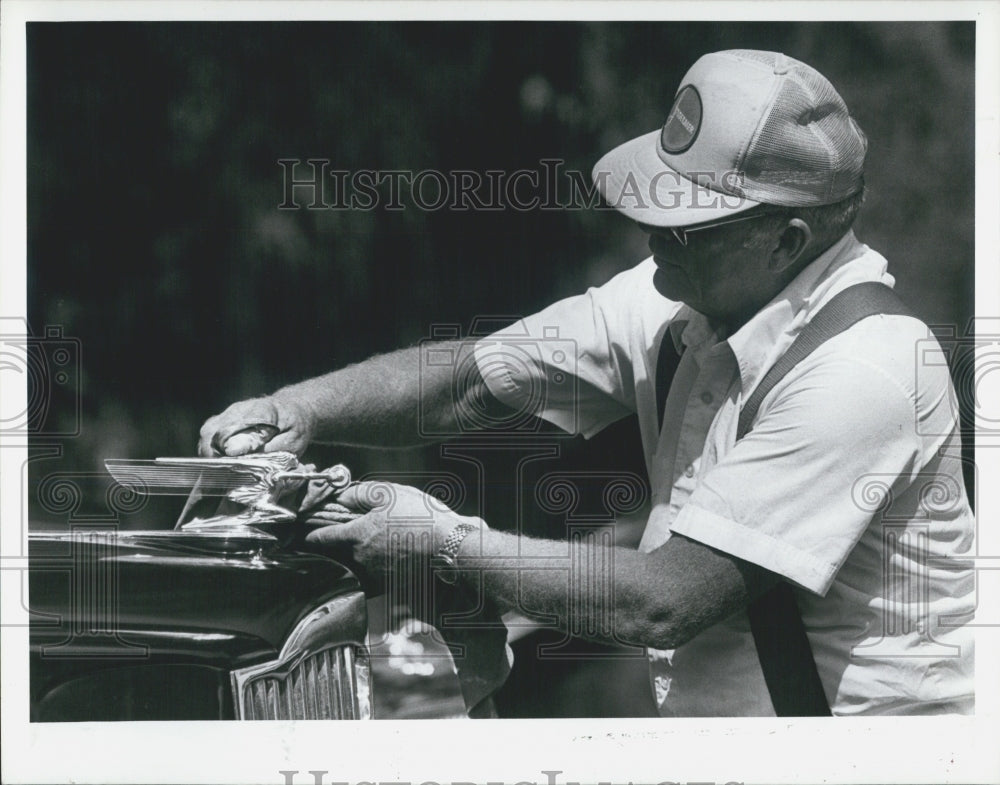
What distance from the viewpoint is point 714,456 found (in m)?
3.40

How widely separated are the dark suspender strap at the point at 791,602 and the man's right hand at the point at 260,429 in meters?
1.03

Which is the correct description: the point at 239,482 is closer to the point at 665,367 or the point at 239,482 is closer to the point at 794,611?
the point at 665,367

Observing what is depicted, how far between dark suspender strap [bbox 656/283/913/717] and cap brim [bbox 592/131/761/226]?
1.17 ft

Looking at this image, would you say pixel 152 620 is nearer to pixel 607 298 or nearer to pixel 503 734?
pixel 503 734

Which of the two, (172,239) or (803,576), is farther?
(172,239)

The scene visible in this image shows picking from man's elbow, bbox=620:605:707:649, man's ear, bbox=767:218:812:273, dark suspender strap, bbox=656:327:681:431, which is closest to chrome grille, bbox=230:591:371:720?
man's elbow, bbox=620:605:707:649

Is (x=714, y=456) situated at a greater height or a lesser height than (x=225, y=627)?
greater

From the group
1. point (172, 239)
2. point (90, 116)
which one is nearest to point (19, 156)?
point (90, 116)

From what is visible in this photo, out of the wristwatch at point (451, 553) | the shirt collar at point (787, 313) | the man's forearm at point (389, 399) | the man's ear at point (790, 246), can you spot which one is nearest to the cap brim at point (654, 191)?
the man's ear at point (790, 246)

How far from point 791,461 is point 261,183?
66.6 inches

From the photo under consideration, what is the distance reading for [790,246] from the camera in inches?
131

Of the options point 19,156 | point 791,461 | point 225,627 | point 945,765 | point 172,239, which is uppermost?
point 19,156

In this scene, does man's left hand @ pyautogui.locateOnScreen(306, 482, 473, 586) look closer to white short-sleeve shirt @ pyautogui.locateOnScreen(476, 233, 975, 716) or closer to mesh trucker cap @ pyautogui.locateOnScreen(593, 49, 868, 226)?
white short-sleeve shirt @ pyautogui.locateOnScreen(476, 233, 975, 716)

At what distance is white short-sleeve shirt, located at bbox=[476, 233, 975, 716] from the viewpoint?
10.5 feet
